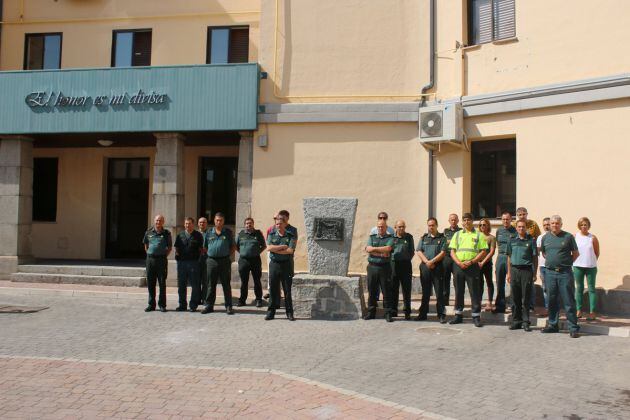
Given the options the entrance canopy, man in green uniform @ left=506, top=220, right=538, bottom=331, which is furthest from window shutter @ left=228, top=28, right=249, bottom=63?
man in green uniform @ left=506, top=220, right=538, bottom=331

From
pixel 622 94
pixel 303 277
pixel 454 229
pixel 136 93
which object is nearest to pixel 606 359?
pixel 454 229

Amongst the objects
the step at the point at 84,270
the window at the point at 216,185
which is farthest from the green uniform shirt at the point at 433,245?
the window at the point at 216,185

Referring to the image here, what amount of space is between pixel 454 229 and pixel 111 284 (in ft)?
26.7

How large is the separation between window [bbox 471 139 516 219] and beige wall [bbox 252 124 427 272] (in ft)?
3.74

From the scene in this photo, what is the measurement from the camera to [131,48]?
50.7 feet

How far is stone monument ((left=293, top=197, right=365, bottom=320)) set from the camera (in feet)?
31.3

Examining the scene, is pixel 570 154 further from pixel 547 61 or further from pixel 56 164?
pixel 56 164

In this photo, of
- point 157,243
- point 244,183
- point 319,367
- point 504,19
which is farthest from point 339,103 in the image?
point 319,367

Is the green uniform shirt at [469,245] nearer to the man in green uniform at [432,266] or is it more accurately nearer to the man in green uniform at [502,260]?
the man in green uniform at [432,266]

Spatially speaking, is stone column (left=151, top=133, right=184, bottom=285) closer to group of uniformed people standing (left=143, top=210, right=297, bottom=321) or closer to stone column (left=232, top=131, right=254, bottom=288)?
stone column (left=232, top=131, right=254, bottom=288)

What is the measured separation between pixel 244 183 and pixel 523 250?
681cm

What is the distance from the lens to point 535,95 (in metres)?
11.1

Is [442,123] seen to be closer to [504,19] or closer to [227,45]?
[504,19]

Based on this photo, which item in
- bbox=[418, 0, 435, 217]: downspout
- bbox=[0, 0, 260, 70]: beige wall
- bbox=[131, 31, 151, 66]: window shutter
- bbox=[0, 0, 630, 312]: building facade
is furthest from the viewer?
bbox=[131, 31, 151, 66]: window shutter
